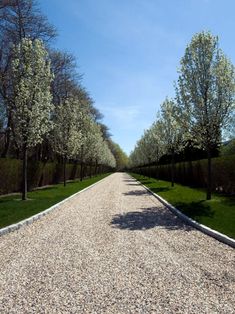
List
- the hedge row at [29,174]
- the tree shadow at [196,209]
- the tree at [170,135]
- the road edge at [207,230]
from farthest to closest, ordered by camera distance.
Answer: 1. the tree at [170,135]
2. the hedge row at [29,174]
3. the tree shadow at [196,209]
4. the road edge at [207,230]

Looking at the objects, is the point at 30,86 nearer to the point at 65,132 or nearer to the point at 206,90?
the point at 206,90

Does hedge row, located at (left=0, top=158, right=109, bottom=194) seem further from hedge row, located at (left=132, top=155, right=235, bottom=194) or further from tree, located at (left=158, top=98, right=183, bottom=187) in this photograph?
hedge row, located at (left=132, top=155, right=235, bottom=194)

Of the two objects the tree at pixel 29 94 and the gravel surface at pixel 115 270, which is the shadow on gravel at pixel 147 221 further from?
the tree at pixel 29 94

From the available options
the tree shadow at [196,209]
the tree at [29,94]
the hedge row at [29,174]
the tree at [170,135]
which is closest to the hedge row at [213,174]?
the tree at [170,135]

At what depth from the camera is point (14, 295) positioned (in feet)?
19.1

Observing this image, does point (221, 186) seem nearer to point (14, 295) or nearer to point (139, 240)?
point (139, 240)

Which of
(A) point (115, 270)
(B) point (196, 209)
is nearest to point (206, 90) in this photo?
(B) point (196, 209)

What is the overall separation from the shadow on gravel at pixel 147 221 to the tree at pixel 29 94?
7.03 metres

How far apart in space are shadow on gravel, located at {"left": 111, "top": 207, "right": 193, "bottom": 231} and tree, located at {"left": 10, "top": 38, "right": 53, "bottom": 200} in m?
7.03

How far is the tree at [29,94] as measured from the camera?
20344mm

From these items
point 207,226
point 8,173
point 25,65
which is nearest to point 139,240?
point 207,226

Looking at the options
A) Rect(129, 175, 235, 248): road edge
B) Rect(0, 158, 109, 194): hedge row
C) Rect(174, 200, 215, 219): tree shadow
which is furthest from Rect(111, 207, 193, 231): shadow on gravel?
Rect(0, 158, 109, 194): hedge row

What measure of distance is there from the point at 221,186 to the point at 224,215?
1206cm

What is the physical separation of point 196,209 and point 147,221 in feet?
9.81
